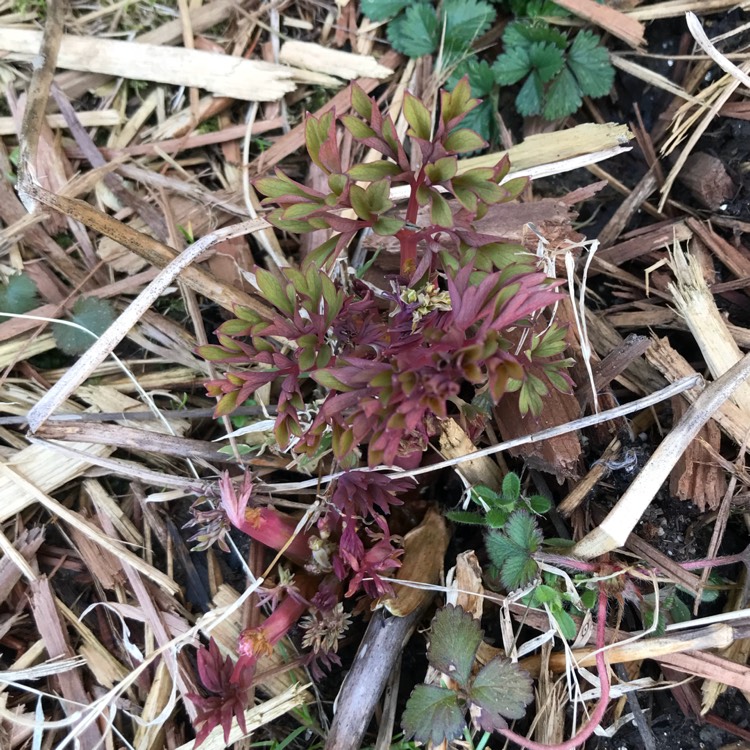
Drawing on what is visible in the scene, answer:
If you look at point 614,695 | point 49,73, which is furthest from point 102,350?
point 614,695

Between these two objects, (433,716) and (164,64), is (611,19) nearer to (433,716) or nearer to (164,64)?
(164,64)

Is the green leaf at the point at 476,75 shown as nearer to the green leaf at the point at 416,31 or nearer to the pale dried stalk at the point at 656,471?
the green leaf at the point at 416,31

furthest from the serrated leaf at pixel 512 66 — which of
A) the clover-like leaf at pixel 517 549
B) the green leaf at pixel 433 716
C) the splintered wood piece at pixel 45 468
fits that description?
the green leaf at pixel 433 716

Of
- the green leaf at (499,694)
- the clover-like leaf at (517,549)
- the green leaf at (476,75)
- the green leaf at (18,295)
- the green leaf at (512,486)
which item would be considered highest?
the green leaf at (476,75)

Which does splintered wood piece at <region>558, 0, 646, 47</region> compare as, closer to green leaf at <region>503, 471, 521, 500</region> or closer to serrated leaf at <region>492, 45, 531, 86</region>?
serrated leaf at <region>492, 45, 531, 86</region>

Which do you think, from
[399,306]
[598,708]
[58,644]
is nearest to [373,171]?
[399,306]

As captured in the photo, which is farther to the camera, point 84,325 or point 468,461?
point 84,325

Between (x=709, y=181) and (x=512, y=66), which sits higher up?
(x=512, y=66)
